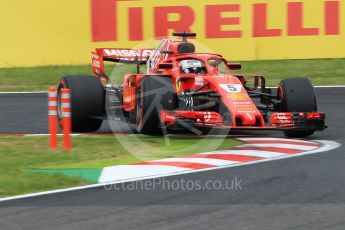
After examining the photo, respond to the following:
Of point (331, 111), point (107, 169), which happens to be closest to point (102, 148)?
point (107, 169)

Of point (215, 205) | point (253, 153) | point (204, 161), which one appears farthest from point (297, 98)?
point (215, 205)

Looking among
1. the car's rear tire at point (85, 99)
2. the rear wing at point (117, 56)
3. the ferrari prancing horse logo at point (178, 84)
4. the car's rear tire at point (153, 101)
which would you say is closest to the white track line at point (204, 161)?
the car's rear tire at point (153, 101)

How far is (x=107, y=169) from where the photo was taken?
921cm

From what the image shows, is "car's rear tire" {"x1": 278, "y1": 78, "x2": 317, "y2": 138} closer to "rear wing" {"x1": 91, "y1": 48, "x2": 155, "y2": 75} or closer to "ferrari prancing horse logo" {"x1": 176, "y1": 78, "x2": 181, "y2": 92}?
"ferrari prancing horse logo" {"x1": 176, "y1": 78, "x2": 181, "y2": 92}

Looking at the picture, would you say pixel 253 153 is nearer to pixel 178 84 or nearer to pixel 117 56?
pixel 178 84

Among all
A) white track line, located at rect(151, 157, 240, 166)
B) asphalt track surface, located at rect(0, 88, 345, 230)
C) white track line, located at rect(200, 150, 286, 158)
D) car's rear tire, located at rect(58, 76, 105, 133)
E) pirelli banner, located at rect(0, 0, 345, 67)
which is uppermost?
pirelli banner, located at rect(0, 0, 345, 67)

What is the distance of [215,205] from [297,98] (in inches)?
177

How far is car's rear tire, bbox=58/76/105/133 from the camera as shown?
11953 mm

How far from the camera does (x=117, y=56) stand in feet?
44.0

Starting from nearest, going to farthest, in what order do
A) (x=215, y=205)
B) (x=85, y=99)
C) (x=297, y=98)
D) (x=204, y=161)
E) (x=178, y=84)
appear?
(x=215, y=205), (x=204, y=161), (x=297, y=98), (x=178, y=84), (x=85, y=99)

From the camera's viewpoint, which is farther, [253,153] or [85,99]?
[85,99]

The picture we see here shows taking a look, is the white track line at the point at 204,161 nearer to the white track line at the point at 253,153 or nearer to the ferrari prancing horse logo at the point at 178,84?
the white track line at the point at 253,153

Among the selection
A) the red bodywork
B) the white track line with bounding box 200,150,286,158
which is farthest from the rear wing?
the white track line with bounding box 200,150,286,158

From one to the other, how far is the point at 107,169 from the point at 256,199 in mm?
2211
